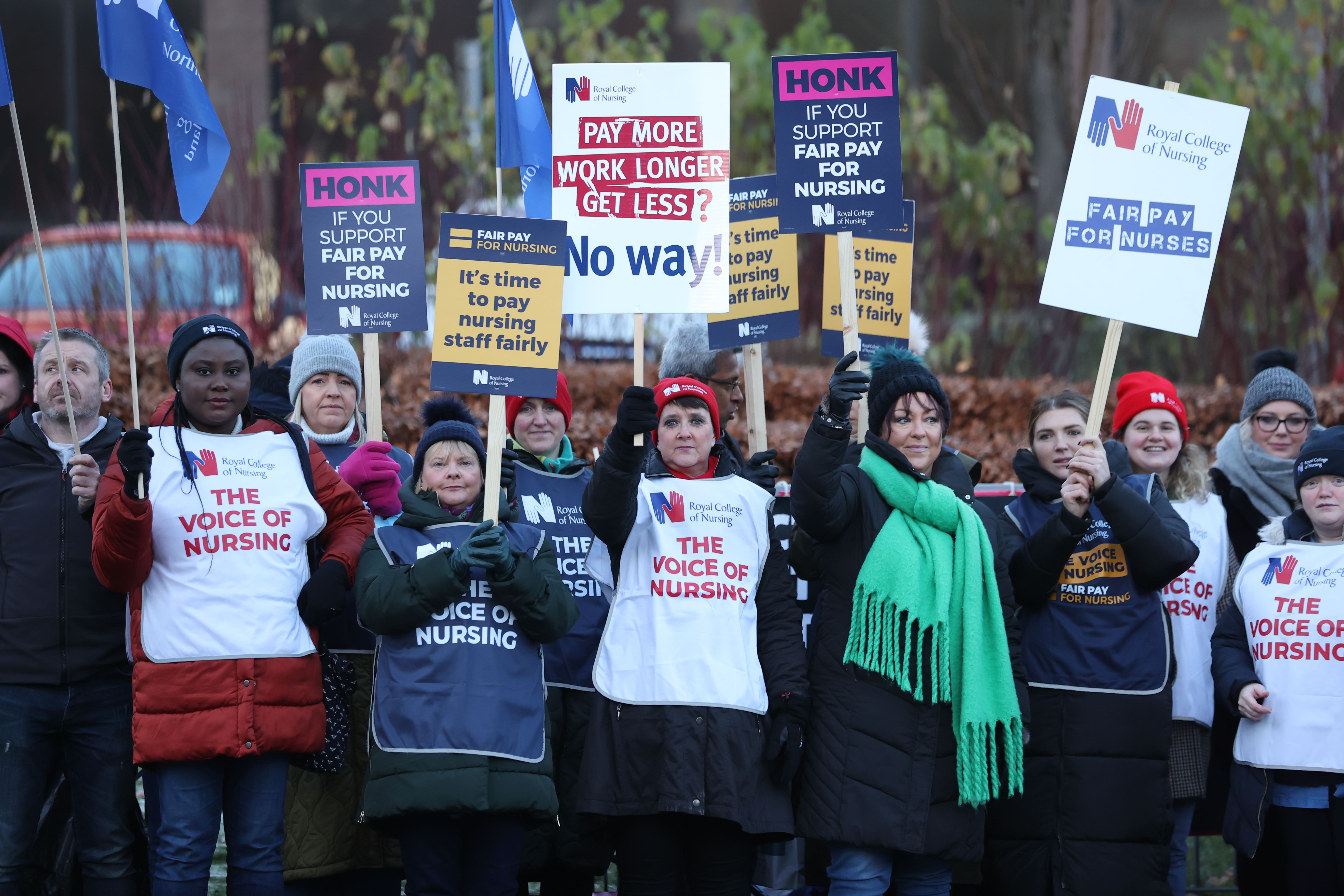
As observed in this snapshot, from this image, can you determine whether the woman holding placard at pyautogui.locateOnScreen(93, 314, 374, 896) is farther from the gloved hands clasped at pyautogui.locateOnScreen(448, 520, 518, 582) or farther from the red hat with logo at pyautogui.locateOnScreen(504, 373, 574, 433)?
the red hat with logo at pyautogui.locateOnScreen(504, 373, 574, 433)

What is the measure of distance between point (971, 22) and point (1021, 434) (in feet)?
17.2

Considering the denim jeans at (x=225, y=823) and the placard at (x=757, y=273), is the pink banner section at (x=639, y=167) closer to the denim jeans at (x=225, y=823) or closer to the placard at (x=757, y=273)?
the placard at (x=757, y=273)

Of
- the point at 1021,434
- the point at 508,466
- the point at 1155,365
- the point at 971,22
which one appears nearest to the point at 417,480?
the point at 508,466

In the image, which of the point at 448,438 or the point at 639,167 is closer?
the point at 448,438

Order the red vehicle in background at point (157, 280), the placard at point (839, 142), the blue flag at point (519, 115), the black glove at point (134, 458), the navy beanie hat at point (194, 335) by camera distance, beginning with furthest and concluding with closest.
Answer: the red vehicle in background at point (157, 280) < the blue flag at point (519, 115) < the placard at point (839, 142) < the navy beanie hat at point (194, 335) < the black glove at point (134, 458)

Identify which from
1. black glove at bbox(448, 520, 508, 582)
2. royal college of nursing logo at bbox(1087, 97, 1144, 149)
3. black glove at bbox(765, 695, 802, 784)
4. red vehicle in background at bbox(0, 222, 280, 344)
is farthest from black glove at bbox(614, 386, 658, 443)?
red vehicle in background at bbox(0, 222, 280, 344)

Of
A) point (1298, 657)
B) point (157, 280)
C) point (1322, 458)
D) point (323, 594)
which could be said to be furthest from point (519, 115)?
point (157, 280)

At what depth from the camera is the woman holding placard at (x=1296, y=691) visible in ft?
15.5

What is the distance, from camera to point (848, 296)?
16.0ft

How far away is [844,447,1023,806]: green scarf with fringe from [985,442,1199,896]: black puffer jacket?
10.7 inches

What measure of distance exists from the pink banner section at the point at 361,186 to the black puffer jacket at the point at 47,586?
1.34 m

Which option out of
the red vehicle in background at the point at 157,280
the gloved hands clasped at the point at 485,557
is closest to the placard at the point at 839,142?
the gloved hands clasped at the point at 485,557

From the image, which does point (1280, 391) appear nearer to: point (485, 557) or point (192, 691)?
point (485, 557)

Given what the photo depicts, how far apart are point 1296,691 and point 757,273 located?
2.39m
